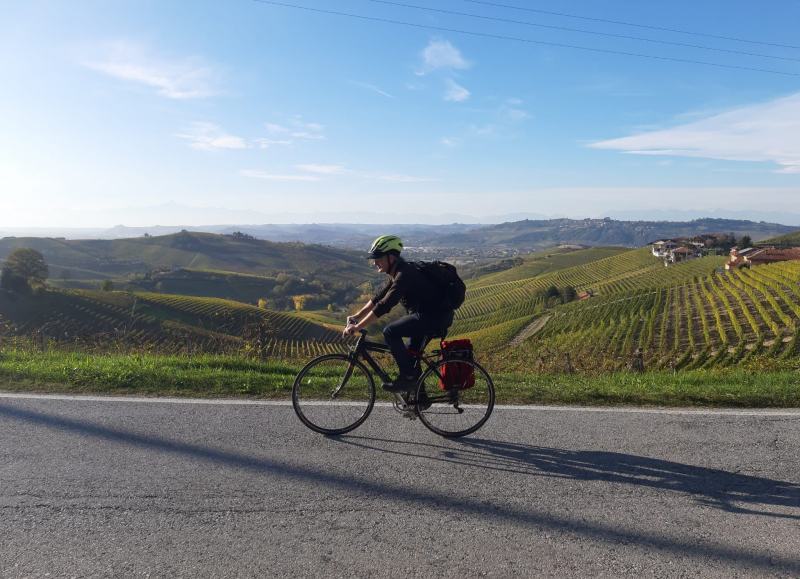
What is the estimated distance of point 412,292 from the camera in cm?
464

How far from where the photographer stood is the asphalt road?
2789mm

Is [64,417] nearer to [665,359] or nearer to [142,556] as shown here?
[142,556]

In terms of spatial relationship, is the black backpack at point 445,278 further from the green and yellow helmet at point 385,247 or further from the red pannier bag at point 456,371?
the red pannier bag at point 456,371

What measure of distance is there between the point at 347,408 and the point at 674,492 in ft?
9.00

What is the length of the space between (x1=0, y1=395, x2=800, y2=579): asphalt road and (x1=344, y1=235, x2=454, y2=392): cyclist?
0.62 meters

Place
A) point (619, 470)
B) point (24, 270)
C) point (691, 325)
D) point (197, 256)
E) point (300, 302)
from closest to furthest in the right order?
point (619, 470), point (691, 325), point (24, 270), point (300, 302), point (197, 256)

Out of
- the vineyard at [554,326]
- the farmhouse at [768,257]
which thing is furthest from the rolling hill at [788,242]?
the farmhouse at [768,257]

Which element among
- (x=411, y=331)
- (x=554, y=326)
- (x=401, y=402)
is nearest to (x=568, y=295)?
(x=554, y=326)

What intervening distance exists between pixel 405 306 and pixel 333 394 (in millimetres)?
1238

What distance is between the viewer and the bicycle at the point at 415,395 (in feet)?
15.8

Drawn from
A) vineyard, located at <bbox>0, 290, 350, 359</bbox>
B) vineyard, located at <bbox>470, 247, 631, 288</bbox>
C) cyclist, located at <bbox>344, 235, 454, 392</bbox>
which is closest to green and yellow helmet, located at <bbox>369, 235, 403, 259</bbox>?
cyclist, located at <bbox>344, 235, 454, 392</bbox>

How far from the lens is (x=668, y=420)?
4.93m

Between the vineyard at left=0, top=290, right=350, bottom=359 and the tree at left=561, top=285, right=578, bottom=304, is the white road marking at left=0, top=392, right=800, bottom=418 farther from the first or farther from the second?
the tree at left=561, top=285, right=578, bottom=304

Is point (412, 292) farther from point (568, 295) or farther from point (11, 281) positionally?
point (568, 295)
